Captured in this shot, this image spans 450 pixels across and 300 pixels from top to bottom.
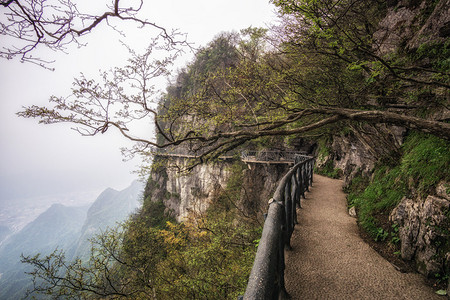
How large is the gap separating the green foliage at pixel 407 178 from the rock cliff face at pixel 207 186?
18.2 ft

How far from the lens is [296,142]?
18969mm

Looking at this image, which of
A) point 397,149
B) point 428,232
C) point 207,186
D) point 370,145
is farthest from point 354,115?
point 207,186

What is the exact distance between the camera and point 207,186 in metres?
24.9

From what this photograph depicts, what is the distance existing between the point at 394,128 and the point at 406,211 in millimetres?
3523

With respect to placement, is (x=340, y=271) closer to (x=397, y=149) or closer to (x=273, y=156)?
(x=397, y=149)

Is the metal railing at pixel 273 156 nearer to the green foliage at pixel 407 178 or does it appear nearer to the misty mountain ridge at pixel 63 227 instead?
the green foliage at pixel 407 178

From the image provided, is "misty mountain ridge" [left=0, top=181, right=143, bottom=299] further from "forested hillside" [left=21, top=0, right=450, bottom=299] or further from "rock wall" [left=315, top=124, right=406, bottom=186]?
"rock wall" [left=315, top=124, right=406, bottom=186]

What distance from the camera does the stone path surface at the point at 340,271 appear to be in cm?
217

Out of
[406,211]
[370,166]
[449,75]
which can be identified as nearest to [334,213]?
[406,211]

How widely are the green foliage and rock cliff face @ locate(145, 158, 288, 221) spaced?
5.56 m

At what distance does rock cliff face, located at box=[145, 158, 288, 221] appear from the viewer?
17953 millimetres

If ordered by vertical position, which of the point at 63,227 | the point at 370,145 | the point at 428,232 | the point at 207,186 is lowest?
the point at 63,227

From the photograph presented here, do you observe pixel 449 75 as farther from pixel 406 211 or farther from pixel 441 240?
pixel 441 240

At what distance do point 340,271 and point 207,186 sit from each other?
2290 centimetres
